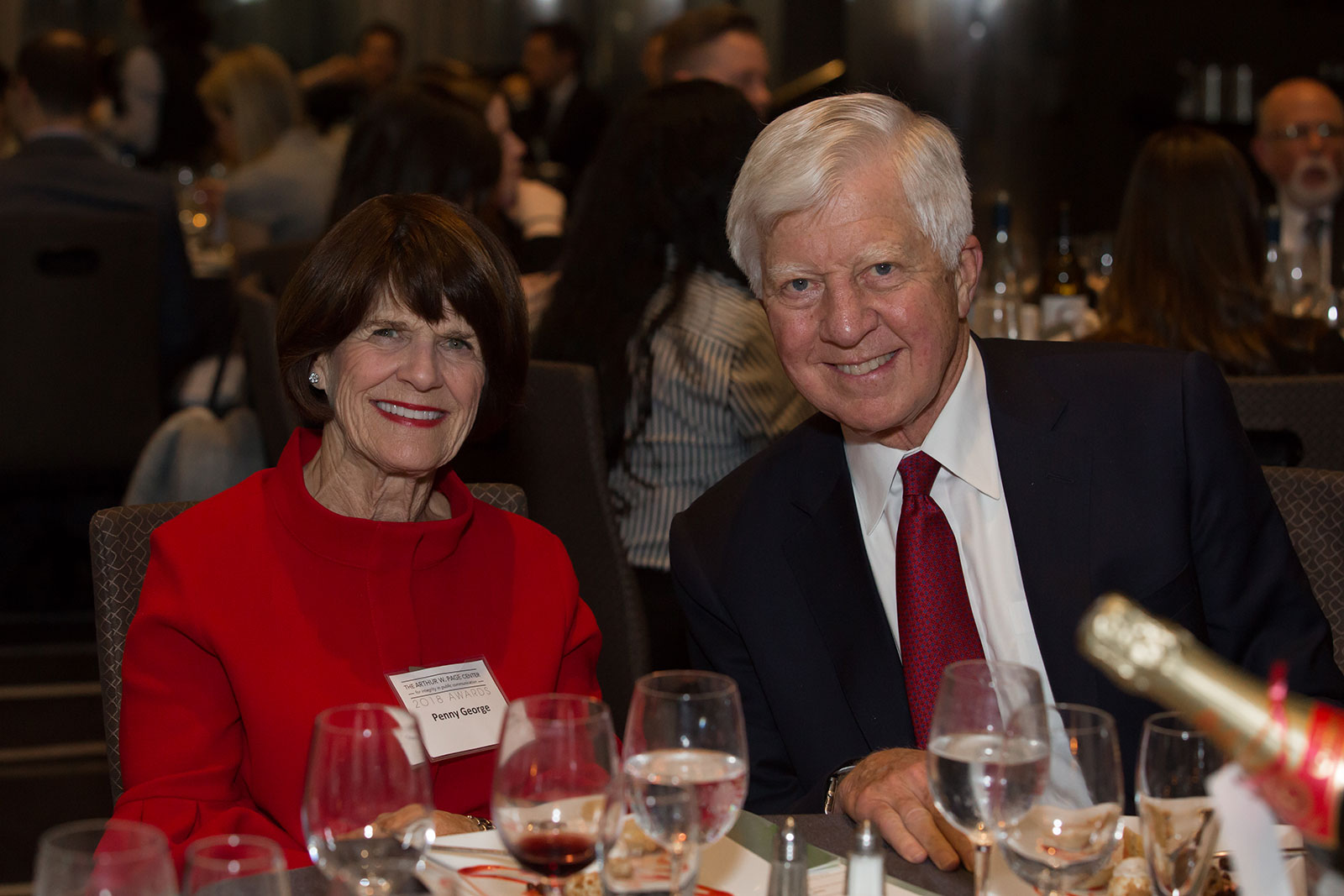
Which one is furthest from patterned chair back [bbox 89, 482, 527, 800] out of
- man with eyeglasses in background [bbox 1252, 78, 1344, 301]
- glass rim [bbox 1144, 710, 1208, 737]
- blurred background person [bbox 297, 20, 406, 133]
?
blurred background person [bbox 297, 20, 406, 133]

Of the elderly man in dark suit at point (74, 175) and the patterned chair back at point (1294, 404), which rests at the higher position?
the elderly man in dark suit at point (74, 175)

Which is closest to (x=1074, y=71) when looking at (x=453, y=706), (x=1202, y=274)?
(x=1202, y=274)

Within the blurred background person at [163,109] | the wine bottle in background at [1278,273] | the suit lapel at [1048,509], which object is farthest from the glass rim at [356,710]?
the blurred background person at [163,109]

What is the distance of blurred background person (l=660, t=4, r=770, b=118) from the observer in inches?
191

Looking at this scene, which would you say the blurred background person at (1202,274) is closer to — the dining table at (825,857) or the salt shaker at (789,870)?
the dining table at (825,857)

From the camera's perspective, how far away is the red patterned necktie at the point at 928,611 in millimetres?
1709

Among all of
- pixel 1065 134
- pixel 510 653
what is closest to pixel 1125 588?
pixel 510 653

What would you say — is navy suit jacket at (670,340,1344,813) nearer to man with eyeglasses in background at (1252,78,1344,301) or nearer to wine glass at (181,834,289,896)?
wine glass at (181,834,289,896)

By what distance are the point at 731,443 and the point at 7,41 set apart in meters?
10.1

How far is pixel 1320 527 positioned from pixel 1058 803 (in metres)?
1.01

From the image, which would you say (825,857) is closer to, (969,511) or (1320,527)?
(969,511)

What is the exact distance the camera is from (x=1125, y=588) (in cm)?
171

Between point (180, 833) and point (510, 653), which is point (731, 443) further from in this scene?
point (180, 833)

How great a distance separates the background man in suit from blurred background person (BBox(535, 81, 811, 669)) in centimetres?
115
